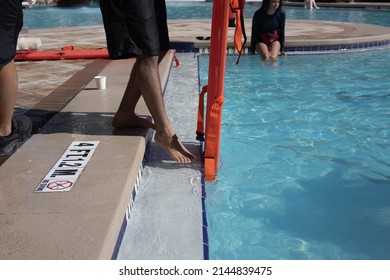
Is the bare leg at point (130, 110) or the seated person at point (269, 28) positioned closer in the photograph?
the bare leg at point (130, 110)

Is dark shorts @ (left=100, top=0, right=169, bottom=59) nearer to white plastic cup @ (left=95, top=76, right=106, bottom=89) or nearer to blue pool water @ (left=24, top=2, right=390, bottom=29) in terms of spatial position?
white plastic cup @ (left=95, top=76, right=106, bottom=89)

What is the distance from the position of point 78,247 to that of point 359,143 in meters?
2.92

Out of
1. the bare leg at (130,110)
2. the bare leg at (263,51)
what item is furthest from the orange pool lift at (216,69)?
the bare leg at (263,51)

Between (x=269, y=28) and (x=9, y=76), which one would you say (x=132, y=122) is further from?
(x=269, y=28)

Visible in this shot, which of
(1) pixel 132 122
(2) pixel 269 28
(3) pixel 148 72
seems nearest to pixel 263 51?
(2) pixel 269 28

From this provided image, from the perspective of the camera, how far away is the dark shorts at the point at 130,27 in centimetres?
248

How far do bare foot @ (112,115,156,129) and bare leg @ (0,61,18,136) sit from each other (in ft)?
2.26

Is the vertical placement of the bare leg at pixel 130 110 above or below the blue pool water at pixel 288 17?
below

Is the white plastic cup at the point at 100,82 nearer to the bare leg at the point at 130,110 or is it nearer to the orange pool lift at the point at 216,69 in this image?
the bare leg at the point at 130,110

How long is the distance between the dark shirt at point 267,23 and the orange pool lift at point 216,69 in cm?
524

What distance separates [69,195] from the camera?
6.97 ft

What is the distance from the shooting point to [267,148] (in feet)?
12.2

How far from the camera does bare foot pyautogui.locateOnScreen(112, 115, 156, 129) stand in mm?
2998
